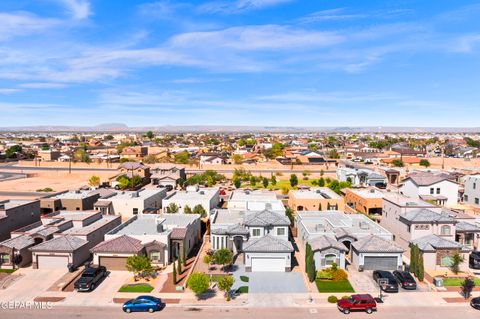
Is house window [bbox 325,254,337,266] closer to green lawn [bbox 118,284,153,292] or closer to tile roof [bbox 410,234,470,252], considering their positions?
tile roof [bbox 410,234,470,252]

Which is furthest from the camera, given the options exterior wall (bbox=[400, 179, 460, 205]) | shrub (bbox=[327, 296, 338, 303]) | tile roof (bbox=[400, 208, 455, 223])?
exterior wall (bbox=[400, 179, 460, 205])

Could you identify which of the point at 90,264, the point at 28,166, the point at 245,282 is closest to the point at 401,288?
the point at 245,282

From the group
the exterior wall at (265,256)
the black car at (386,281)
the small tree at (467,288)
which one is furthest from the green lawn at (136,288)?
the small tree at (467,288)

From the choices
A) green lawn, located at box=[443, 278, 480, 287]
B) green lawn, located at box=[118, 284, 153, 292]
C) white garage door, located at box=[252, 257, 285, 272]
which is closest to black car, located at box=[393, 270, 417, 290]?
green lawn, located at box=[443, 278, 480, 287]

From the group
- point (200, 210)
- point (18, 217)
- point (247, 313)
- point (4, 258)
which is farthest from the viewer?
point (200, 210)

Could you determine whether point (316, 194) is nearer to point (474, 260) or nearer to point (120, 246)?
point (474, 260)

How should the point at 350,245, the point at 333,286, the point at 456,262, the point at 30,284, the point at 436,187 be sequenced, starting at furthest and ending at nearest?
the point at 436,187, the point at 350,245, the point at 456,262, the point at 30,284, the point at 333,286

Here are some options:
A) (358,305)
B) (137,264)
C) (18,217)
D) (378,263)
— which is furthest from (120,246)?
(378,263)
